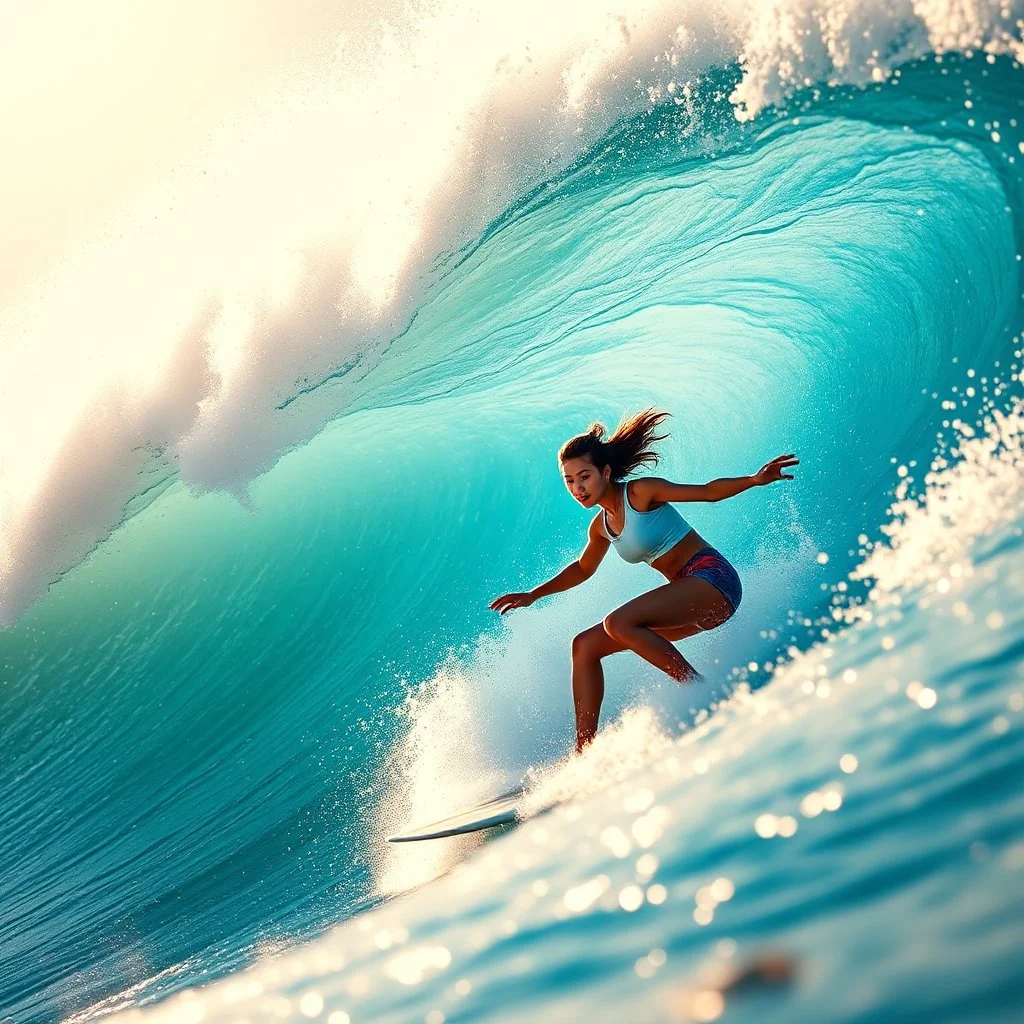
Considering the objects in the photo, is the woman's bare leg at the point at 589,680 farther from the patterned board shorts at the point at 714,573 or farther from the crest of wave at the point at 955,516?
the crest of wave at the point at 955,516

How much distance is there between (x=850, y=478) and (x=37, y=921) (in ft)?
16.4

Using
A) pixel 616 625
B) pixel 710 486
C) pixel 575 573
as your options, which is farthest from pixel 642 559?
pixel 710 486

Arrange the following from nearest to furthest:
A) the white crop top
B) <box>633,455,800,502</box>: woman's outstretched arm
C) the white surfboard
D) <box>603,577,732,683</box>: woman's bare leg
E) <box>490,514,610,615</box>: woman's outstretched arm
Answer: <box>633,455,800,502</box>: woman's outstretched arm, <box>603,577,732,683</box>: woman's bare leg, the white surfboard, the white crop top, <box>490,514,610,615</box>: woman's outstretched arm

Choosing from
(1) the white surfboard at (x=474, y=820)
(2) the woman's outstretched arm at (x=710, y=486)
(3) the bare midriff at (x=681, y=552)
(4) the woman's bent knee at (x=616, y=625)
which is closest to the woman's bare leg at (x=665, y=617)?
(4) the woman's bent knee at (x=616, y=625)

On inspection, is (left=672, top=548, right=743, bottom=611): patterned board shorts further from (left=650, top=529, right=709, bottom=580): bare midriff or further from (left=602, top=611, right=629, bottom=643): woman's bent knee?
(left=602, top=611, right=629, bottom=643): woman's bent knee

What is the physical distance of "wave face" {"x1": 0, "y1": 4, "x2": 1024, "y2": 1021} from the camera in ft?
15.0

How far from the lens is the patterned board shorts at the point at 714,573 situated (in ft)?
12.8

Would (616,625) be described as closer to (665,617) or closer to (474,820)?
(665,617)

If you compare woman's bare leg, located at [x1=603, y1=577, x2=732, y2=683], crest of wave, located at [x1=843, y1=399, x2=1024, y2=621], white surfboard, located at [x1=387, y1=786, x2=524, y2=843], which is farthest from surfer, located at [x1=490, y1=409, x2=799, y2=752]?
crest of wave, located at [x1=843, y1=399, x2=1024, y2=621]

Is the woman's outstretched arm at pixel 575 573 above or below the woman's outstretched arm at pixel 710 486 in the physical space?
above

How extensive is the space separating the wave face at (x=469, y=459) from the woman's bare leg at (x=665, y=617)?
0.22m

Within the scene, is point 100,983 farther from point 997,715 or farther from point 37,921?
point 997,715

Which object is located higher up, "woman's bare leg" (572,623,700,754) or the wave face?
the wave face

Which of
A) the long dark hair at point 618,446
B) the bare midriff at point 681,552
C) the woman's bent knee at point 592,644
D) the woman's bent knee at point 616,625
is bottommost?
the woman's bent knee at point 616,625
